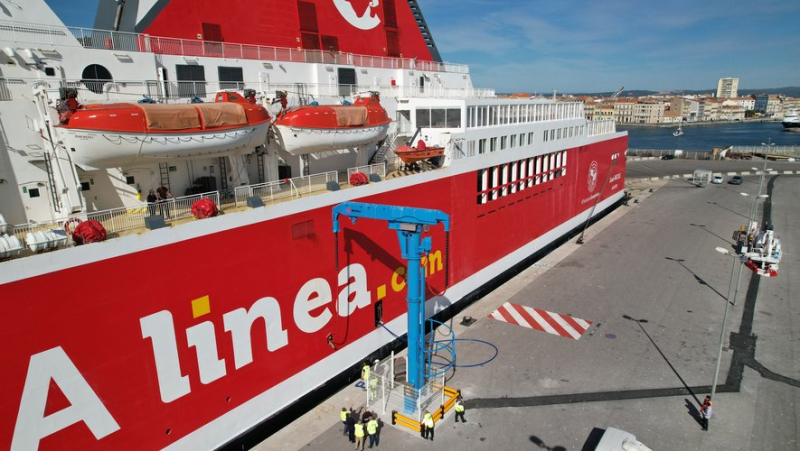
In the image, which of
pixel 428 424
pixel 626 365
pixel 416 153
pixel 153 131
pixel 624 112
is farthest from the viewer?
pixel 624 112

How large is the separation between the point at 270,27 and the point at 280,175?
19.6 ft

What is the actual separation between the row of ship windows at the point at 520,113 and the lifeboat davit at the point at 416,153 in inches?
112

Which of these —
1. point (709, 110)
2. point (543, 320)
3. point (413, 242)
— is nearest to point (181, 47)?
point (413, 242)

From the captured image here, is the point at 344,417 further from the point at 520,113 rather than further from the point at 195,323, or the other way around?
the point at 520,113

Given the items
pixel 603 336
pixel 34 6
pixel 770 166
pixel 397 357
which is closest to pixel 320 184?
pixel 397 357

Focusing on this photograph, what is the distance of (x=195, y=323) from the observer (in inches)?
390

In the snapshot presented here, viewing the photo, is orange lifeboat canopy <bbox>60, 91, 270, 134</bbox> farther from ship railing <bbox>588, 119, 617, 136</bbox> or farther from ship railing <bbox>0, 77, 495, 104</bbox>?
ship railing <bbox>588, 119, 617, 136</bbox>

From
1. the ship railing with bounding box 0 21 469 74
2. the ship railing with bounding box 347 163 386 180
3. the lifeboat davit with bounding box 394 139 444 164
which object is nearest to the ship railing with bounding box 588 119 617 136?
the ship railing with bounding box 0 21 469 74

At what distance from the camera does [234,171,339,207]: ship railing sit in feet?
37.6

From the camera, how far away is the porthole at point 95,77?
36.8 ft

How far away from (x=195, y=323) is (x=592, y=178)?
28.9 m

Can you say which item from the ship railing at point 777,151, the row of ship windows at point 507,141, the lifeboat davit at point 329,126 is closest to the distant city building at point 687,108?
the ship railing at point 777,151

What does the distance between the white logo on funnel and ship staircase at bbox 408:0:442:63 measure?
9.02 feet

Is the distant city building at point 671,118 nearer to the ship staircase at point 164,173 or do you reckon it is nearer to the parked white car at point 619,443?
the parked white car at point 619,443
